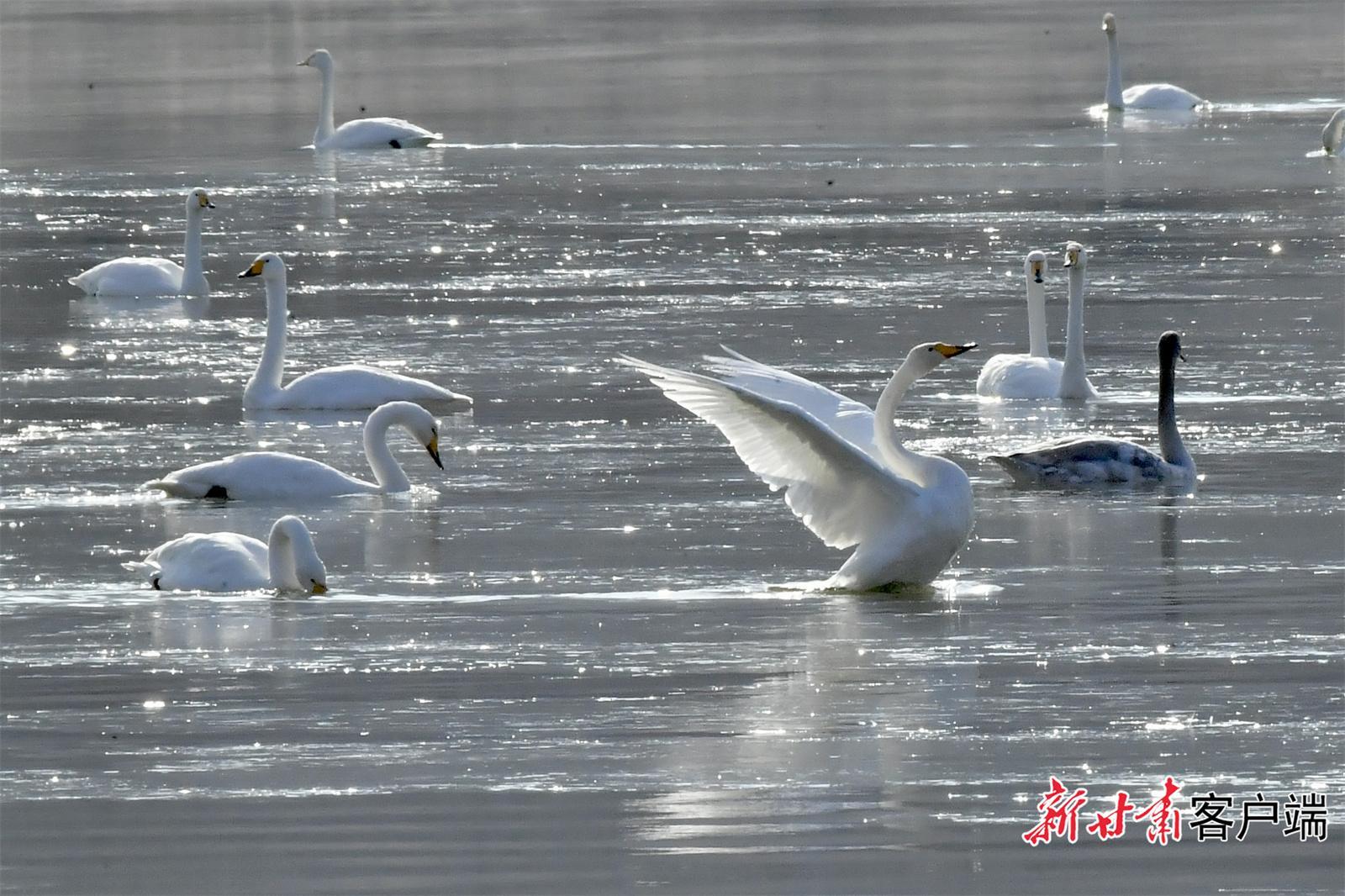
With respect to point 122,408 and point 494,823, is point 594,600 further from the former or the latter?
point 122,408

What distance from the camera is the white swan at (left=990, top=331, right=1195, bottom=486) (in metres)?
12.0

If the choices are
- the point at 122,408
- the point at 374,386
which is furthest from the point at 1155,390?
the point at 122,408

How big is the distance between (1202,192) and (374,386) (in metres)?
11.8

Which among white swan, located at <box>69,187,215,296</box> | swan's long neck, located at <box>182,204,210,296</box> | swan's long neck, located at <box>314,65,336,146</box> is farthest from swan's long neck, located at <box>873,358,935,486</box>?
swan's long neck, located at <box>314,65,336,146</box>

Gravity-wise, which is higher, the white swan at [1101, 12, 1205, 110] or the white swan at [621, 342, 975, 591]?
the white swan at [1101, 12, 1205, 110]

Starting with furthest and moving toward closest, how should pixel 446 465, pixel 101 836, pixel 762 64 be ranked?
1. pixel 762 64
2. pixel 446 465
3. pixel 101 836

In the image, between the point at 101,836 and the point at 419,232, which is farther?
the point at 419,232

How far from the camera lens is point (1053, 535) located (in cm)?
1102

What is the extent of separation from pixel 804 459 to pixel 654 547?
0.96m

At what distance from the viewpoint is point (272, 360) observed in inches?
581

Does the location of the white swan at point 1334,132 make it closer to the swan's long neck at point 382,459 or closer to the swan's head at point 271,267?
the swan's head at point 271,267

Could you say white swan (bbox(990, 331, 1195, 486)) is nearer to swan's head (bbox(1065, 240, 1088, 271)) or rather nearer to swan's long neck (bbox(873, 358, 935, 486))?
swan's long neck (bbox(873, 358, 935, 486))

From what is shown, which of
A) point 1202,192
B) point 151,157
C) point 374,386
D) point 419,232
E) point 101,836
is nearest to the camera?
point 101,836

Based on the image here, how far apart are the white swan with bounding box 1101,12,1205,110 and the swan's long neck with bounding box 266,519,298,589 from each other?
24454 millimetres
